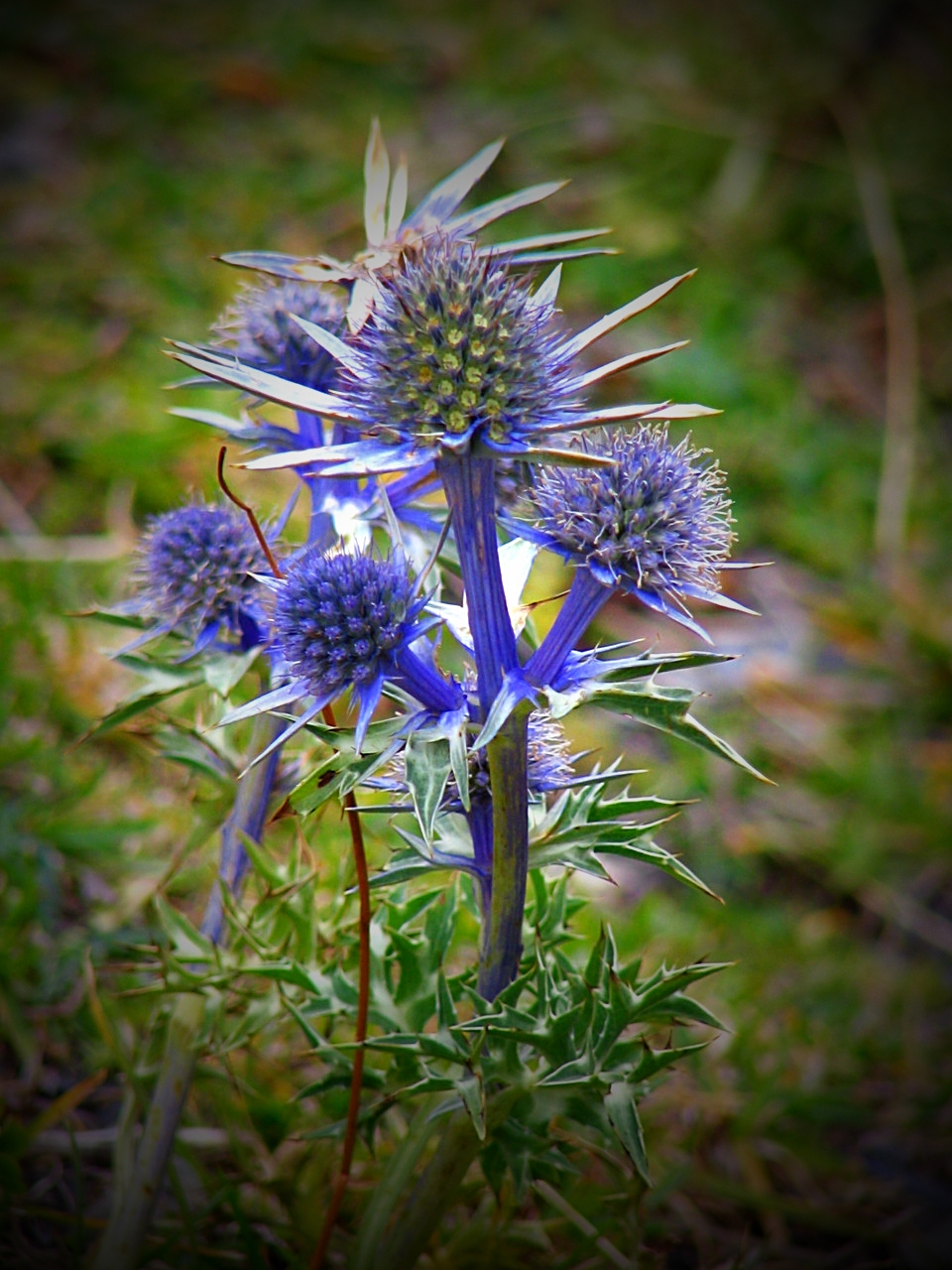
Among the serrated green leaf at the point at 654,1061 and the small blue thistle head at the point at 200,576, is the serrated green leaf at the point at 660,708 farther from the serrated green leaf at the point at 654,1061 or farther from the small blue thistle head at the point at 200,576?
the small blue thistle head at the point at 200,576

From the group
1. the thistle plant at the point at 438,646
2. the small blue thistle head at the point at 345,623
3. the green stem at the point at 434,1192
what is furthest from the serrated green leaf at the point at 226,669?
the green stem at the point at 434,1192

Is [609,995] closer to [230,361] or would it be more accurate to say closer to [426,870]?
[426,870]

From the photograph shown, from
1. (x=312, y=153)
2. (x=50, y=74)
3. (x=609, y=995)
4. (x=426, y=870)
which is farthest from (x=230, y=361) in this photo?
(x=50, y=74)

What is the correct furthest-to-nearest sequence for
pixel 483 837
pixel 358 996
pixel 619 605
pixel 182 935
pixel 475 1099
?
pixel 619 605 < pixel 182 935 < pixel 358 996 < pixel 483 837 < pixel 475 1099

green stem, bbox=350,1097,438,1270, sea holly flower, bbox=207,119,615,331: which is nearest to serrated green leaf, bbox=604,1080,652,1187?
green stem, bbox=350,1097,438,1270

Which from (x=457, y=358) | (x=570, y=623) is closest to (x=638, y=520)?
(x=570, y=623)

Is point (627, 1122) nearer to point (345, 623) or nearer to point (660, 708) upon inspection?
point (660, 708)

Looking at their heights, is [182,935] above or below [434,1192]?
above
